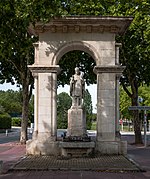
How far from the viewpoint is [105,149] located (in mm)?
17375

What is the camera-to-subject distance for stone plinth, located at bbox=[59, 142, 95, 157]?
16422mm

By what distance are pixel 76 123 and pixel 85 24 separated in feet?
15.2

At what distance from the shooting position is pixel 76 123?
17.9 metres

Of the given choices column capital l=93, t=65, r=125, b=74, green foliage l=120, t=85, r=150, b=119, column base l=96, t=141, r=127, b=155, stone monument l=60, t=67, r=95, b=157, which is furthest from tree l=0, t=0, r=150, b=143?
green foliage l=120, t=85, r=150, b=119

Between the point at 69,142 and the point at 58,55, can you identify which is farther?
the point at 58,55

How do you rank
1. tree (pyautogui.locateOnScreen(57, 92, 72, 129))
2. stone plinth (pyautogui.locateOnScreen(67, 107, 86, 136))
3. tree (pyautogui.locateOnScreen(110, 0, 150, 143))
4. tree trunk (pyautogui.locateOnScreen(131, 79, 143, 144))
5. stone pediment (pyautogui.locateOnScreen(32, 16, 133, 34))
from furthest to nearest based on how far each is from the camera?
tree (pyautogui.locateOnScreen(57, 92, 72, 129)) < tree trunk (pyautogui.locateOnScreen(131, 79, 143, 144)) < tree (pyautogui.locateOnScreen(110, 0, 150, 143)) < stone plinth (pyautogui.locateOnScreen(67, 107, 86, 136)) < stone pediment (pyautogui.locateOnScreen(32, 16, 133, 34))

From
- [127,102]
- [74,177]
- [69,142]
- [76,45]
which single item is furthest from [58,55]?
[127,102]

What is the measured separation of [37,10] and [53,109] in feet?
21.2

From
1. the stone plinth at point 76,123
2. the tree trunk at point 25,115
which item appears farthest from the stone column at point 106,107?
the tree trunk at point 25,115

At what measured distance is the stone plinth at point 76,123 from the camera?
17.8 m

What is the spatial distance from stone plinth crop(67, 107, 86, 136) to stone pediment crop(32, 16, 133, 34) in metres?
3.84

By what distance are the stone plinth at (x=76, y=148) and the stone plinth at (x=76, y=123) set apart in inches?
49.9

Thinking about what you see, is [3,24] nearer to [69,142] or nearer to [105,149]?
[69,142]

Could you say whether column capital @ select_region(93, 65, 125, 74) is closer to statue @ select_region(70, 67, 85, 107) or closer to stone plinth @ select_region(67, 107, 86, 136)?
statue @ select_region(70, 67, 85, 107)
